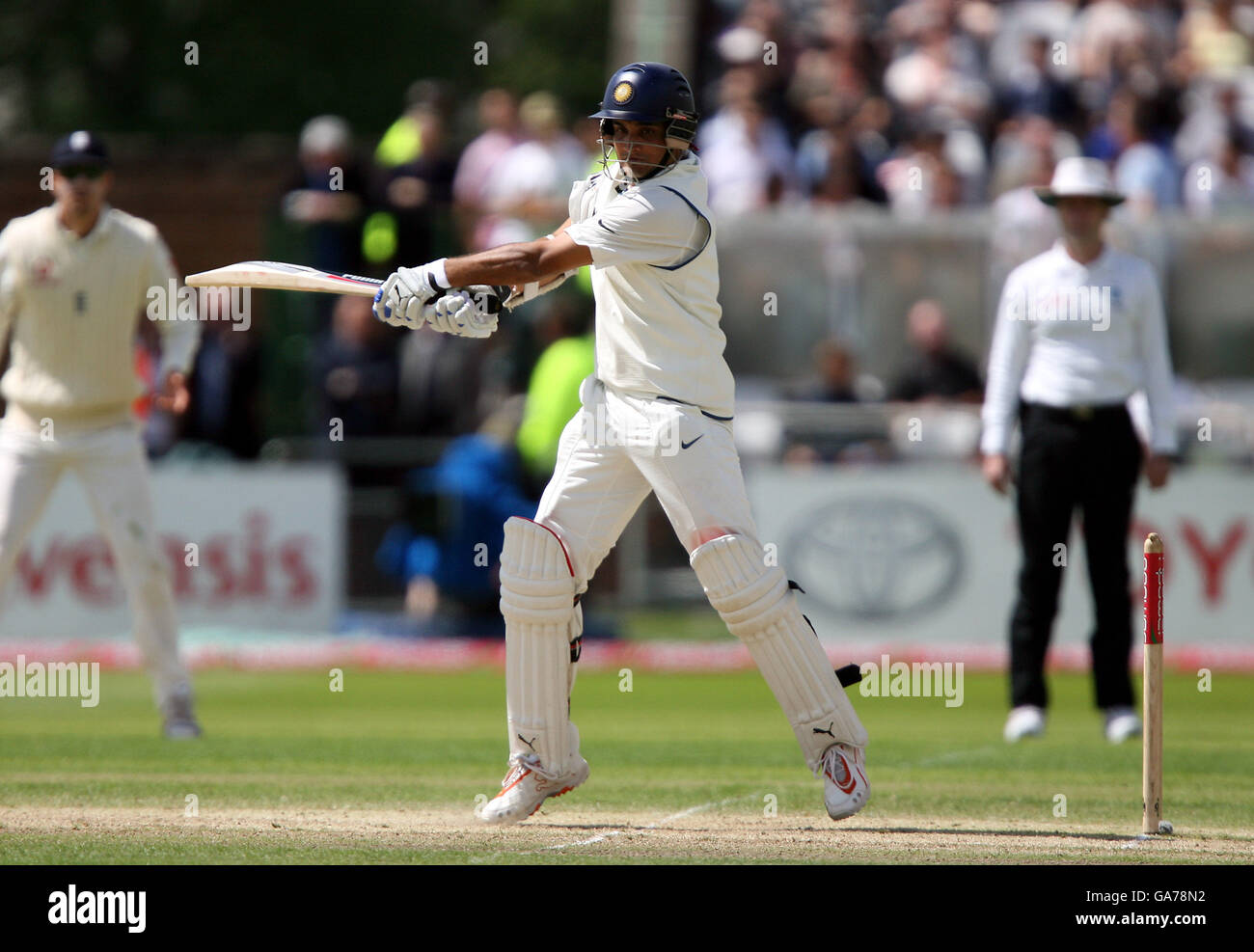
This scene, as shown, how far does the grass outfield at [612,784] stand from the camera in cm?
645

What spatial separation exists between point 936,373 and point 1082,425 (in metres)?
5.47

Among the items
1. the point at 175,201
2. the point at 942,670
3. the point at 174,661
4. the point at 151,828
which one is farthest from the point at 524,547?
the point at 175,201

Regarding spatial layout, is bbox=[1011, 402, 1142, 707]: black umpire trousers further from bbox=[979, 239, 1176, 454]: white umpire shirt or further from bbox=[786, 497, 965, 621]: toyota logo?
bbox=[786, 497, 965, 621]: toyota logo

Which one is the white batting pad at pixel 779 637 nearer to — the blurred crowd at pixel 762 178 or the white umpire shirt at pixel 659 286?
the white umpire shirt at pixel 659 286

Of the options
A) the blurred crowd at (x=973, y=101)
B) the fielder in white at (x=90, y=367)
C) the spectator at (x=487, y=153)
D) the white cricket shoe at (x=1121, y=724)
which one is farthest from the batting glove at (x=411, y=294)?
Result: the spectator at (x=487, y=153)

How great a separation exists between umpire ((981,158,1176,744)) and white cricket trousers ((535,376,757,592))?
3.30 meters

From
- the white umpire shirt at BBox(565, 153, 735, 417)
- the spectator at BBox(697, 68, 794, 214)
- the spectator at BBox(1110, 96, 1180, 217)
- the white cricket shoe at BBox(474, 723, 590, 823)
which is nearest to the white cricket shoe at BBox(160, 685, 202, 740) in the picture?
the white cricket shoe at BBox(474, 723, 590, 823)

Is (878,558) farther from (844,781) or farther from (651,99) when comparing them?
(651,99)

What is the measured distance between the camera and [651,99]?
6777 millimetres

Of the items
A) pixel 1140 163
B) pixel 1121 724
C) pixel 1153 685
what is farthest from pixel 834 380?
pixel 1153 685

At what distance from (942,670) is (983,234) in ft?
13.1

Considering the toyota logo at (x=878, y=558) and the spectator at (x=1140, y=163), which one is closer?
the toyota logo at (x=878, y=558)

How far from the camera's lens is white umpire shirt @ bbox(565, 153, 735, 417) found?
6707 mm

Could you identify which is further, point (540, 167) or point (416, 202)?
point (540, 167)
